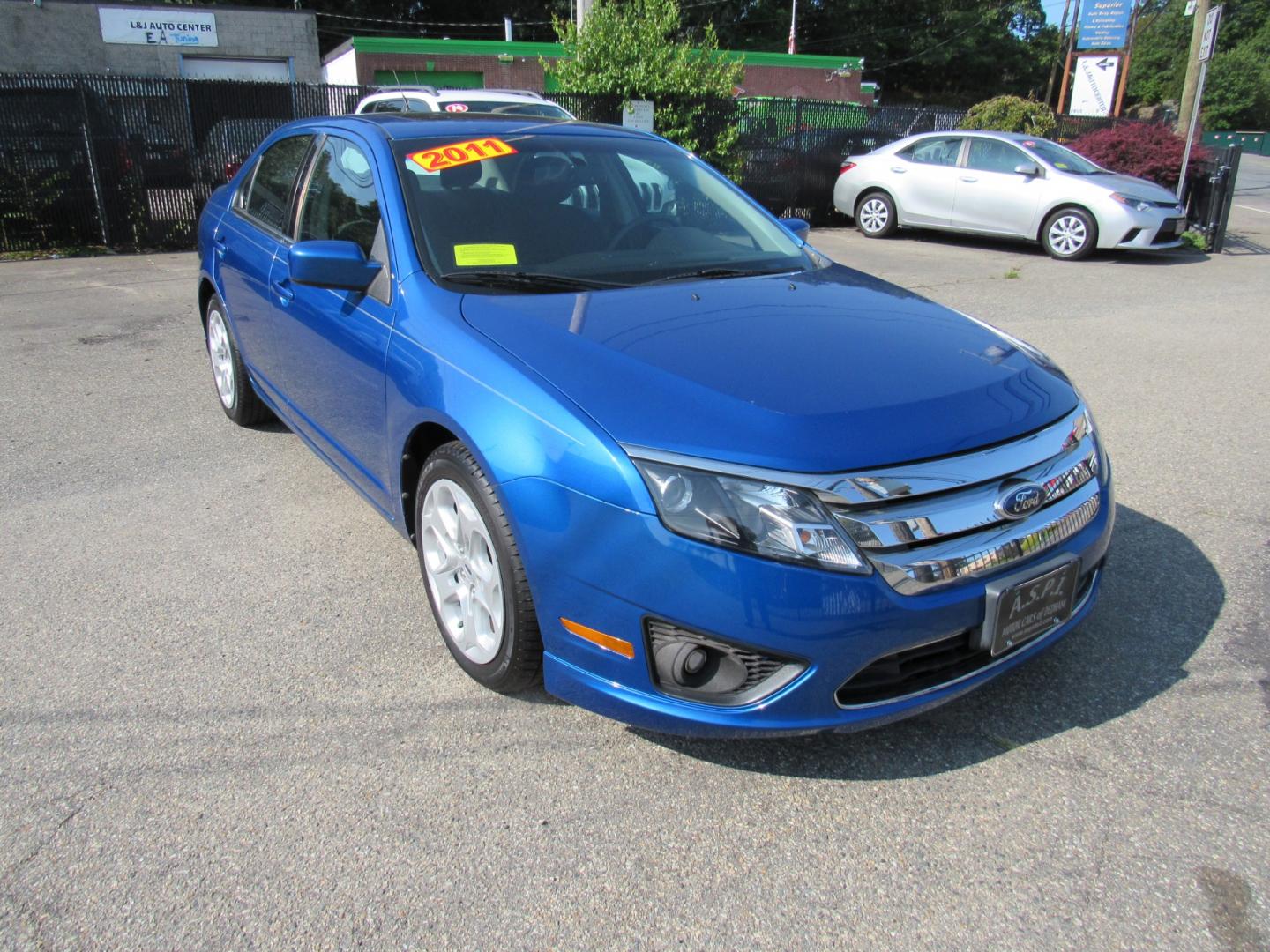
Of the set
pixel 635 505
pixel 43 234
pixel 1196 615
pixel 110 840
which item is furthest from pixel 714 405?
pixel 43 234

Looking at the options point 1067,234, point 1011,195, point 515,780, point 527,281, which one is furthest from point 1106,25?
point 515,780

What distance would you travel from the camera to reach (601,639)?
2.31 m

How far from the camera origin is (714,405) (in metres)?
2.32

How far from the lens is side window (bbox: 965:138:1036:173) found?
11.8 meters

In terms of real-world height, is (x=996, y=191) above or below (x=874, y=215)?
above

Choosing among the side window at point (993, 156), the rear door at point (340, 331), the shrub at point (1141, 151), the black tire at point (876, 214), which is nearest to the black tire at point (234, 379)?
the rear door at point (340, 331)

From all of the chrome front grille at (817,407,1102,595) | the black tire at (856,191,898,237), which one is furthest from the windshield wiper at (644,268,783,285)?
the black tire at (856,191,898,237)

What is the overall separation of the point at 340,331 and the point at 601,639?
166cm

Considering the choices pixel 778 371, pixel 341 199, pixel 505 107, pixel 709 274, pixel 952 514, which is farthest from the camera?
pixel 505 107

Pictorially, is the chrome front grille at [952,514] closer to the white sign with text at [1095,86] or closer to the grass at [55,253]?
the grass at [55,253]

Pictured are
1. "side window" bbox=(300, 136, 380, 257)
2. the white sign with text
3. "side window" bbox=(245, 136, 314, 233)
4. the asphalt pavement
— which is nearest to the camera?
the asphalt pavement

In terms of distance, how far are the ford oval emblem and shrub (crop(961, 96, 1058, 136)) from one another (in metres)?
14.7

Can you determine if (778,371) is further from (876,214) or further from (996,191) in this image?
(876,214)

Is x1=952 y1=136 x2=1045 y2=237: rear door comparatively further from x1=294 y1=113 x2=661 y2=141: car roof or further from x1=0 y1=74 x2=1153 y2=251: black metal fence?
x1=294 y1=113 x2=661 y2=141: car roof
